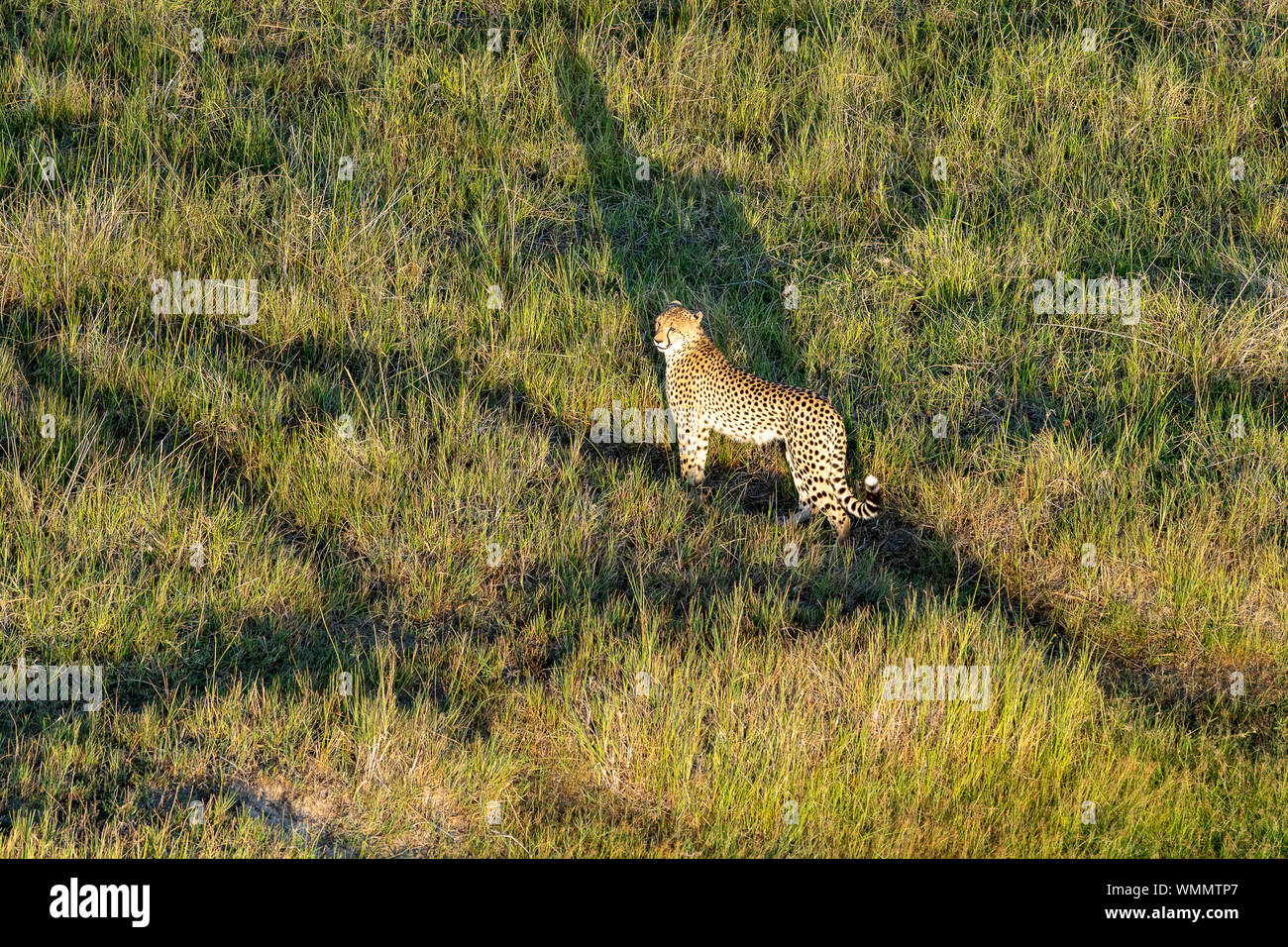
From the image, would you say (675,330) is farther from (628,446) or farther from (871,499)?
(871,499)

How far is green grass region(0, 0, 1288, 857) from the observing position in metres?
5.48

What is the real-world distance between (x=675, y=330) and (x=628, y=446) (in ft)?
2.60

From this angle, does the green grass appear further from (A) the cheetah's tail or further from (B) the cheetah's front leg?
(A) the cheetah's tail

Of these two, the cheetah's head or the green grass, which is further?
the cheetah's head

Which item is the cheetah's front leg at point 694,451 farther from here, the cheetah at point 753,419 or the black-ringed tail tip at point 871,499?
the black-ringed tail tip at point 871,499

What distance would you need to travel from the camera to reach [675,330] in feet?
23.8

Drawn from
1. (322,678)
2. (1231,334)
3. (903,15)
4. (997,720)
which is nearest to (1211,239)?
(1231,334)

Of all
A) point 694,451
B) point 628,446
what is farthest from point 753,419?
point 628,446

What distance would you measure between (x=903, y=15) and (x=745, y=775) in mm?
7047

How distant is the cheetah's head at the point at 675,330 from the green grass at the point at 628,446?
0.55 metres

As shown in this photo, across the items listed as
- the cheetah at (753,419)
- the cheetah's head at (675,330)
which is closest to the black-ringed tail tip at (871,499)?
the cheetah at (753,419)

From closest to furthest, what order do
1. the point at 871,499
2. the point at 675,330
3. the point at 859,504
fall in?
1. the point at 859,504
2. the point at 871,499
3. the point at 675,330

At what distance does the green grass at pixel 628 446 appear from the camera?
18.0 ft

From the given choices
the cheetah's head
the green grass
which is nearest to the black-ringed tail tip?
the green grass
